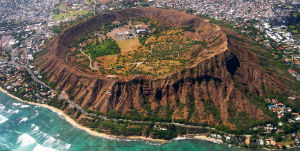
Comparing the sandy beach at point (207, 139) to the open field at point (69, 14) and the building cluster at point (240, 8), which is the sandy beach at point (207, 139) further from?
the open field at point (69, 14)

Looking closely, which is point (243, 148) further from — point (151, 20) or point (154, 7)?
point (154, 7)

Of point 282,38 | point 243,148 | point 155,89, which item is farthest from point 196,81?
point 282,38

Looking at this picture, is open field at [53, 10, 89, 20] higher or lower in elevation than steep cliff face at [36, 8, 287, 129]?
higher

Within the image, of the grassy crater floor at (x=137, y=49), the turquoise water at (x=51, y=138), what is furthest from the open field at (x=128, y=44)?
the turquoise water at (x=51, y=138)

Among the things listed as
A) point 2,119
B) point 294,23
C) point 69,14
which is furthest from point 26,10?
point 294,23

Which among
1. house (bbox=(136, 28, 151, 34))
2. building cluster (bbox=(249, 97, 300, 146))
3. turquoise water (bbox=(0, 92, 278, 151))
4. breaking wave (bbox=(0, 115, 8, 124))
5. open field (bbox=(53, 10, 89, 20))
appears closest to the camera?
building cluster (bbox=(249, 97, 300, 146))

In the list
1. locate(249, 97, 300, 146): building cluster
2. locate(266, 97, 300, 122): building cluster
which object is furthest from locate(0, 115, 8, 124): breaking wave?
locate(266, 97, 300, 122): building cluster

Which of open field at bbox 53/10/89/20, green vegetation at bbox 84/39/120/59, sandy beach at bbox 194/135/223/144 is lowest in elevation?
sandy beach at bbox 194/135/223/144

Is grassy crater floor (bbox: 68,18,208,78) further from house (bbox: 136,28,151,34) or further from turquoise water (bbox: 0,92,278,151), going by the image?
turquoise water (bbox: 0,92,278,151)
